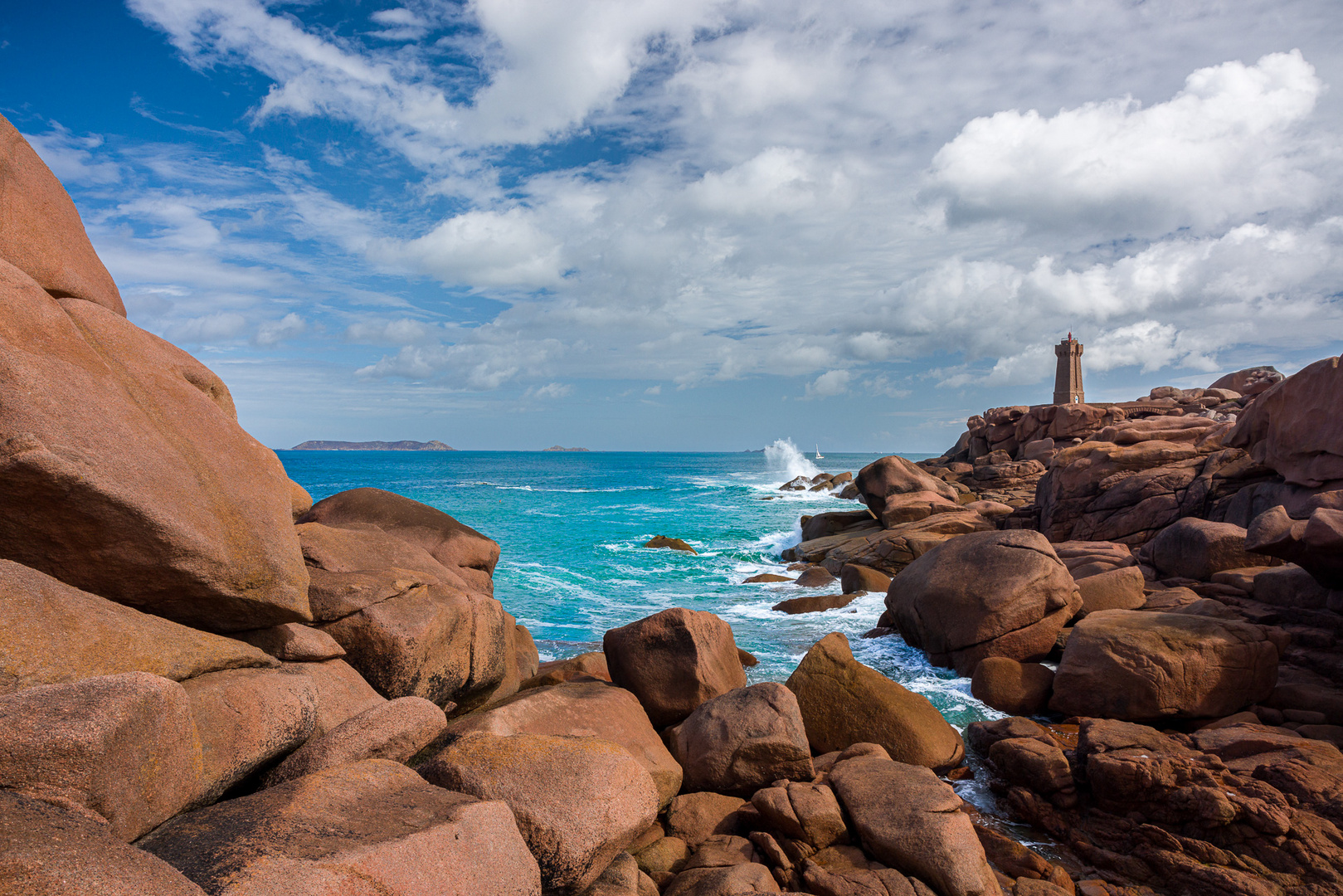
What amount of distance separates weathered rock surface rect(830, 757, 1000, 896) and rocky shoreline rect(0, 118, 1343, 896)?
28 millimetres

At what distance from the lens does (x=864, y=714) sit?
7918 millimetres

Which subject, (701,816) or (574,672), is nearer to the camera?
(701,816)

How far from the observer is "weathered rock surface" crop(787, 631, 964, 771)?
7781mm

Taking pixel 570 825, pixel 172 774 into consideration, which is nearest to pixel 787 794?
pixel 570 825

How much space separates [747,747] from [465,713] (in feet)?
10.2

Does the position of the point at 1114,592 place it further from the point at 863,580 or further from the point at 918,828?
the point at 918,828

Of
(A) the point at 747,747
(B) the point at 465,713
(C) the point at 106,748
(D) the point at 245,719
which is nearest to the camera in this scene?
(C) the point at 106,748

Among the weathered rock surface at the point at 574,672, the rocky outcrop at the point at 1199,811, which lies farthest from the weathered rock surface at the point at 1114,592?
the weathered rock surface at the point at 574,672

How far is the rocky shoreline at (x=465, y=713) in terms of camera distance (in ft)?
11.5

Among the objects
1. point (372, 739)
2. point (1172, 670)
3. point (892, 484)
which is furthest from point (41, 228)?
point (892, 484)

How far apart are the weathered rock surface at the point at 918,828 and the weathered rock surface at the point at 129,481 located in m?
5.10

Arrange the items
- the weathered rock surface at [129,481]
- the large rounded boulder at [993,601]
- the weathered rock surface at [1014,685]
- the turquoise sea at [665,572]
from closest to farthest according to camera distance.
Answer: the weathered rock surface at [129,481], the weathered rock surface at [1014,685], the large rounded boulder at [993,601], the turquoise sea at [665,572]

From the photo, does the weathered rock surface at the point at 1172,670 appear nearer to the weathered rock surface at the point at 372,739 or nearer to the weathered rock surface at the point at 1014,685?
the weathered rock surface at the point at 1014,685

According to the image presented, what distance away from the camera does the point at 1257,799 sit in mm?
5961
